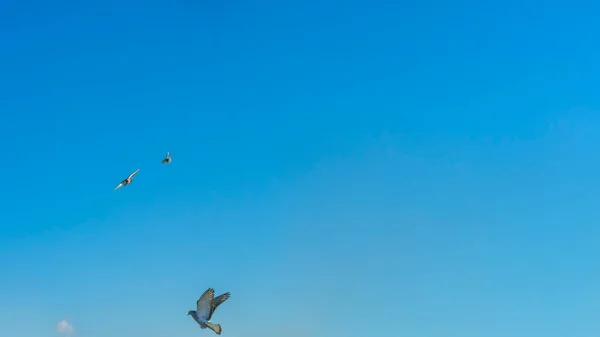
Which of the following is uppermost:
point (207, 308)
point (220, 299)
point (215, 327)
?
point (220, 299)

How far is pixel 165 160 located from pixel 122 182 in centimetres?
587

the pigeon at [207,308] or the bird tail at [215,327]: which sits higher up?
the pigeon at [207,308]

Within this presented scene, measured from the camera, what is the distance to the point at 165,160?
8406 centimetres

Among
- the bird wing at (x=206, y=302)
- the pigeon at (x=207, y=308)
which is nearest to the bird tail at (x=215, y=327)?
the pigeon at (x=207, y=308)

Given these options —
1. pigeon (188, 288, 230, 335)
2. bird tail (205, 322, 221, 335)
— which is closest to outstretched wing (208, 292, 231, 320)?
pigeon (188, 288, 230, 335)

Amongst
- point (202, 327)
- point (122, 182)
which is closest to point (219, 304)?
point (202, 327)

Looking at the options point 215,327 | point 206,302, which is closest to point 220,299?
point 206,302

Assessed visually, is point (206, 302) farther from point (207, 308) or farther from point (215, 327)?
point (215, 327)

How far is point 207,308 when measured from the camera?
68375 millimetres

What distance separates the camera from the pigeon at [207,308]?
67.6 m

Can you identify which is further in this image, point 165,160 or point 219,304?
point 165,160

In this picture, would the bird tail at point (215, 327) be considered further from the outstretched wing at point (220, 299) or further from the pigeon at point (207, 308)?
the outstretched wing at point (220, 299)

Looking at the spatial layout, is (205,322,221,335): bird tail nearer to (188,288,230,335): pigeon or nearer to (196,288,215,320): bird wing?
(188,288,230,335): pigeon

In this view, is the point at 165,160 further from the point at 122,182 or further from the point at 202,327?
the point at 202,327
